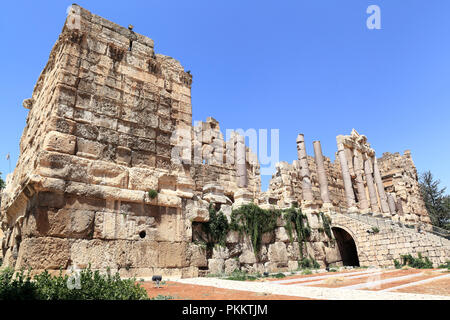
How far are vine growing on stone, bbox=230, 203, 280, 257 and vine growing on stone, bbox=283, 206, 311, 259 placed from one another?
35.3 inches

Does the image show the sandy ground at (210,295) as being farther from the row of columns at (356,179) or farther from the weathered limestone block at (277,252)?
the row of columns at (356,179)

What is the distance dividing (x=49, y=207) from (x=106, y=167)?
55.7 inches

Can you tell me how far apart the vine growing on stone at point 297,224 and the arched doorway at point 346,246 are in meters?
5.00

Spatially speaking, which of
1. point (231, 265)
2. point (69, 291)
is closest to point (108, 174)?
point (69, 291)

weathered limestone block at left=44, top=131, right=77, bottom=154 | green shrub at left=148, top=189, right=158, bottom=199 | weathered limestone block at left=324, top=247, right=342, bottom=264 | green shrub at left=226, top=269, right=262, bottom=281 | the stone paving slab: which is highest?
weathered limestone block at left=44, top=131, right=77, bottom=154

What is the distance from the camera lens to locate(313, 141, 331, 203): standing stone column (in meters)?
21.8

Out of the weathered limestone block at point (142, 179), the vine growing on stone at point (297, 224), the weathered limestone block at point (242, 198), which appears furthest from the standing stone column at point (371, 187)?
the weathered limestone block at point (142, 179)

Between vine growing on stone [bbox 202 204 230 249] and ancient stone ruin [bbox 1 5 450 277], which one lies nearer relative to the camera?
ancient stone ruin [bbox 1 5 450 277]

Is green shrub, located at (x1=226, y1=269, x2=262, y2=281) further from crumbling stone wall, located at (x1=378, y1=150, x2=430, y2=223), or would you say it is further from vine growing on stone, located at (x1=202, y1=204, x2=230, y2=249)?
crumbling stone wall, located at (x1=378, y1=150, x2=430, y2=223)

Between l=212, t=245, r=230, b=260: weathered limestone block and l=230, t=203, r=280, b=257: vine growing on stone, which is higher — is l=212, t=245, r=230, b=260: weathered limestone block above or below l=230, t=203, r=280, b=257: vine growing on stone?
below

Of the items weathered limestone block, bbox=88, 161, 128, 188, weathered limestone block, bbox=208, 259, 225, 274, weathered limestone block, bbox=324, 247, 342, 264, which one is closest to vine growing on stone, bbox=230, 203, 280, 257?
weathered limestone block, bbox=208, 259, 225, 274

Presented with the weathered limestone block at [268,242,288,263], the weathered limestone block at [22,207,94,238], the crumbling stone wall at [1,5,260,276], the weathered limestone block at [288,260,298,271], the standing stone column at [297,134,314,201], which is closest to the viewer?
the weathered limestone block at [22,207,94,238]
